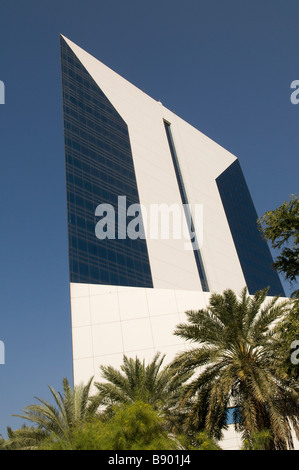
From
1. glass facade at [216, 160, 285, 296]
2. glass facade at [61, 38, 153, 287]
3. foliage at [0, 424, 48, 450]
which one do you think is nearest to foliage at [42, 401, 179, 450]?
foliage at [0, 424, 48, 450]

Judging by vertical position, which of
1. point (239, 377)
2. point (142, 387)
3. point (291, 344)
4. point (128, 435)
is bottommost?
point (128, 435)

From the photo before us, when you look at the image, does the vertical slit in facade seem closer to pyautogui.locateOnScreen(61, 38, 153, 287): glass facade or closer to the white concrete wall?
the white concrete wall

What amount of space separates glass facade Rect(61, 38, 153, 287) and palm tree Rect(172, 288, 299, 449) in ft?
58.0

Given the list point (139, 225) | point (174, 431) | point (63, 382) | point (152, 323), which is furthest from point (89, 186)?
point (174, 431)

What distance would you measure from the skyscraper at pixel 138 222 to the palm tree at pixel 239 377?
10.6 metres

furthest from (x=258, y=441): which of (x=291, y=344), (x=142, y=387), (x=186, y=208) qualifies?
(x=186, y=208)

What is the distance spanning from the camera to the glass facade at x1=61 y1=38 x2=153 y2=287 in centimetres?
3928

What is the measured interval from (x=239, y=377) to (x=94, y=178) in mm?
33110

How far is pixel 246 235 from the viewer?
6856 centimetres

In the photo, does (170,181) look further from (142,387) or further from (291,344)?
(291,344)

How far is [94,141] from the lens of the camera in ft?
164

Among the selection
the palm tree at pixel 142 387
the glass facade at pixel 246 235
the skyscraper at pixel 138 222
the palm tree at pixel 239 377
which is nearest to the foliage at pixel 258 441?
the palm tree at pixel 239 377

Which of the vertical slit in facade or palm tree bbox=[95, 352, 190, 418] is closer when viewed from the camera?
palm tree bbox=[95, 352, 190, 418]
